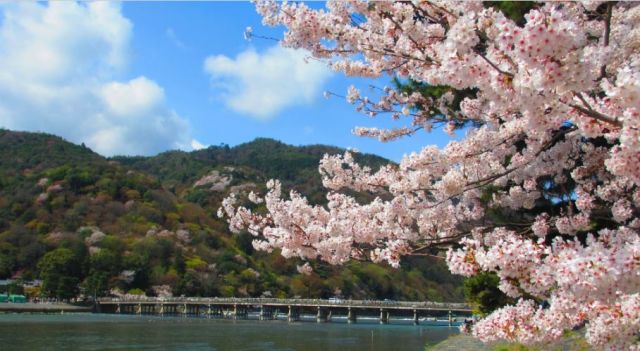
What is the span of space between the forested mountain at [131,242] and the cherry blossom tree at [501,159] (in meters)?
49.7

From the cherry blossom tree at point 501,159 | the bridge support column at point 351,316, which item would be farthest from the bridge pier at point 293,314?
the cherry blossom tree at point 501,159

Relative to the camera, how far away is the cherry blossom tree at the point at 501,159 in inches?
101

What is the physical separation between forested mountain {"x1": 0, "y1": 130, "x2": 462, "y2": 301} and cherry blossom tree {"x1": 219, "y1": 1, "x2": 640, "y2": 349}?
49726mm

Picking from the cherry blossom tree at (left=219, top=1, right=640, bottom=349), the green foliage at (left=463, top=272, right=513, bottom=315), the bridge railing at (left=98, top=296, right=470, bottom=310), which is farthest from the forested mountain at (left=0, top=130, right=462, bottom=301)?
the cherry blossom tree at (left=219, top=1, right=640, bottom=349)

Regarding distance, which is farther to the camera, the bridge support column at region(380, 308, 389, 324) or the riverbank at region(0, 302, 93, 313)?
the bridge support column at region(380, 308, 389, 324)

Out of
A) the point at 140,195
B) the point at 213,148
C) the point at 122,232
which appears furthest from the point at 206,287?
the point at 213,148

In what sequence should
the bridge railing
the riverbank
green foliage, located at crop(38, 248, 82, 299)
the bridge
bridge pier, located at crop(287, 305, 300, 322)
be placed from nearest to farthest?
the riverbank → green foliage, located at crop(38, 248, 82, 299) → the bridge railing → the bridge → bridge pier, located at crop(287, 305, 300, 322)

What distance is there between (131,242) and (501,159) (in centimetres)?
6812

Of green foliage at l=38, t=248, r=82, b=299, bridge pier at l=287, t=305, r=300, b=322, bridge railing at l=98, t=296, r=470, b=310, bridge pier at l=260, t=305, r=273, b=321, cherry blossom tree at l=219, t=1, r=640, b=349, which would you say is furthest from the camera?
bridge pier at l=260, t=305, r=273, b=321

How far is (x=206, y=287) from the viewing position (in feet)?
230

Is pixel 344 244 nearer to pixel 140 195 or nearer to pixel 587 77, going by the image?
pixel 587 77

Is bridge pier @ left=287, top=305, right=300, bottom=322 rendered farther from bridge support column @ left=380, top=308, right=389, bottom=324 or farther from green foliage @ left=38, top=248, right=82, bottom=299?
green foliage @ left=38, top=248, right=82, bottom=299

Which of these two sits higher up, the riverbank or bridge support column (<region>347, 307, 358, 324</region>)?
the riverbank

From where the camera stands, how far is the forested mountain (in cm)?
6300
